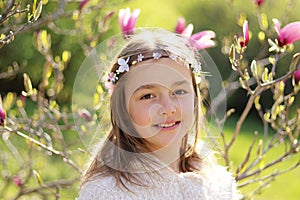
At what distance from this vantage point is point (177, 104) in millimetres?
1397

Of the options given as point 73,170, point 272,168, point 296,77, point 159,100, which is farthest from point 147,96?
point 272,168

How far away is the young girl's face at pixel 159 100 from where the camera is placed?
4.54 feet

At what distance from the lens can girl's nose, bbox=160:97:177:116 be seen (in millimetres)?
1375

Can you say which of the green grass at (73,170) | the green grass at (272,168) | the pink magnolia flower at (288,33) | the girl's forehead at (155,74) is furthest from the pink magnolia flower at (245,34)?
the green grass at (272,168)

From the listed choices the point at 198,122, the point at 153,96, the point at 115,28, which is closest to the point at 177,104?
the point at 153,96

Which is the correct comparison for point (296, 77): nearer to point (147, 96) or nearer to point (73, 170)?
point (147, 96)

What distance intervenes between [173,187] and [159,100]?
0.70 ft

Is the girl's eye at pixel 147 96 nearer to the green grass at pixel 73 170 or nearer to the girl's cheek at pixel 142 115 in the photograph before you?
the girl's cheek at pixel 142 115

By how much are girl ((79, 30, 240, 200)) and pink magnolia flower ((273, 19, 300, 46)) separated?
0.22 m

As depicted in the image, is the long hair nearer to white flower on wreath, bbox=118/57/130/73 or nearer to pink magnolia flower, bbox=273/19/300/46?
white flower on wreath, bbox=118/57/130/73

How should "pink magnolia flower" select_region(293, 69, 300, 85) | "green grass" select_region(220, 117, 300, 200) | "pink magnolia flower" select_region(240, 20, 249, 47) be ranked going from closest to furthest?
1. "pink magnolia flower" select_region(240, 20, 249, 47)
2. "pink magnolia flower" select_region(293, 69, 300, 85)
3. "green grass" select_region(220, 117, 300, 200)

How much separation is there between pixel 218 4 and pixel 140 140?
5.26 m

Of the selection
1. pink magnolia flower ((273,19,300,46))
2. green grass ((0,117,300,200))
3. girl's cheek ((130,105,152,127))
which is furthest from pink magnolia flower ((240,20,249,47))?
green grass ((0,117,300,200))

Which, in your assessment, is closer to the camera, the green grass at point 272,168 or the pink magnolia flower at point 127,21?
the pink magnolia flower at point 127,21
